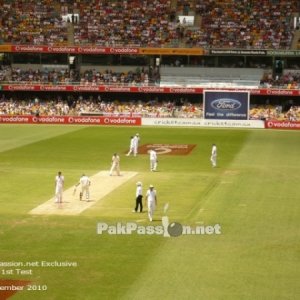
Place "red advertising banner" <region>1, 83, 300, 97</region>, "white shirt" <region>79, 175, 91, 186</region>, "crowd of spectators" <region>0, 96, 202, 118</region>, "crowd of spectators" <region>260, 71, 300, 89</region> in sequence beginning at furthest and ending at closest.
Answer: "red advertising banner" <region>1, 83, 300, 97</region> → "crowd of spectators" <region>260, 71, 300, 89</region> → "crowd of spectators" <region>0, 96, 202, 118</region> → "white shirt" <region>79, 175, 91, 186</region>

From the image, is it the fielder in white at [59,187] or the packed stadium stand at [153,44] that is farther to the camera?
the packed stadium stand at [153,44]

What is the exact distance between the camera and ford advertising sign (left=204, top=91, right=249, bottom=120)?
62.7 metres

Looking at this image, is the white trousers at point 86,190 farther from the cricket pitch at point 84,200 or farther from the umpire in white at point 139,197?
the umpire in white at point 139,197

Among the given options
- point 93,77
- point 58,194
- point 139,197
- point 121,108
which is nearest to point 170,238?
point 139,197

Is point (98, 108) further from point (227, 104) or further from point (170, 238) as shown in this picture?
point (170, 238)

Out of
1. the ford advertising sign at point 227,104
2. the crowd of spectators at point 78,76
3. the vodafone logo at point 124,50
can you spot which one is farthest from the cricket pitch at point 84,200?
the crowd of spectators at point 78,76

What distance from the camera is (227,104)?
63.1 m

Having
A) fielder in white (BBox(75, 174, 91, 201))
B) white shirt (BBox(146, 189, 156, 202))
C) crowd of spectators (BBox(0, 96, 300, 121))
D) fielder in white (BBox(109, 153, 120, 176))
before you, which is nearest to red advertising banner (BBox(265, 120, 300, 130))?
crowd of spectators (BBox(0, 96, 300, 121))

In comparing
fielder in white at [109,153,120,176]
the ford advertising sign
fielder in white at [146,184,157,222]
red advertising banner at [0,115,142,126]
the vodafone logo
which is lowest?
red advertising banner at [0,115,142,126]

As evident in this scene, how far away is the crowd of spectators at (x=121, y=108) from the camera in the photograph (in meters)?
67.5

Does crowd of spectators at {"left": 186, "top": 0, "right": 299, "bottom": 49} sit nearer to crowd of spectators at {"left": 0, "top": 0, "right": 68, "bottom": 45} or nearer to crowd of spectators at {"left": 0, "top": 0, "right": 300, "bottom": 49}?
crowd of spectators at {"left": 0, "top": 0, "right": 300, "bottom": 49}

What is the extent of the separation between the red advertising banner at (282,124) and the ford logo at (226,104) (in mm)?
2885

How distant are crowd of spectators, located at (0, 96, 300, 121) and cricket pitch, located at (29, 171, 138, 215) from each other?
32521mm

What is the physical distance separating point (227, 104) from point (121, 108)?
11.5 metres
